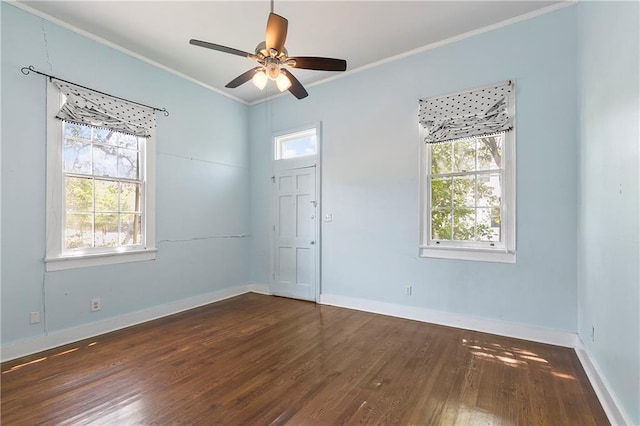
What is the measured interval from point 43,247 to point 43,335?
2.79 feet

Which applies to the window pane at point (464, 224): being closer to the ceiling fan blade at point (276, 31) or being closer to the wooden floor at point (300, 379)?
the wooden floor at point (300, 379)

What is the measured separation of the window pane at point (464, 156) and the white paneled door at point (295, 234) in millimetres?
1981

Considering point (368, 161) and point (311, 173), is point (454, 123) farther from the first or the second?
point (311, 173)

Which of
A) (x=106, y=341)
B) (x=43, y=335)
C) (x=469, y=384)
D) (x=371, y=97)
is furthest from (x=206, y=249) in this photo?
(x=469, y=384)

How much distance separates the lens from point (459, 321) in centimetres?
338

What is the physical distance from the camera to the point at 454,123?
11.2ft

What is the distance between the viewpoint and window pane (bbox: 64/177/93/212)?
3109mm

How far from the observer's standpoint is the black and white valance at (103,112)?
120 inches

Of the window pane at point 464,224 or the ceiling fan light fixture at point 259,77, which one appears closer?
the ceiling fan light fixture at point 259,77

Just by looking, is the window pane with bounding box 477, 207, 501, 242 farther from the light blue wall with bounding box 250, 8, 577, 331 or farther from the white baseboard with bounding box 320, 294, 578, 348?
the white baseboard with bounding box 320, 294, 578, 348

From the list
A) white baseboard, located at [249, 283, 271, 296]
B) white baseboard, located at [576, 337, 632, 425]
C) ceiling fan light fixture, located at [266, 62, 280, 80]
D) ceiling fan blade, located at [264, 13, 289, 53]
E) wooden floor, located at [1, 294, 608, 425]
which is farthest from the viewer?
white baseboard, located at [249, 283, 271, 296]

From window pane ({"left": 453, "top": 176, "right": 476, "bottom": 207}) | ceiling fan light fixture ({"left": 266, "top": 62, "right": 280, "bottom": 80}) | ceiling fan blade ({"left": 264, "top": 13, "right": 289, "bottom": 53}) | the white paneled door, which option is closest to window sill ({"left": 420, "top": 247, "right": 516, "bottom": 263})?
window pane ({"left": 453, "top": 176, "right": 476, "bottom": 207})

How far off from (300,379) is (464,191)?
2673 millimetres

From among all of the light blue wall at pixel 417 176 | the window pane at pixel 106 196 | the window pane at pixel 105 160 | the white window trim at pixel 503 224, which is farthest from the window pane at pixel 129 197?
the white window trim at pixel 503 224
